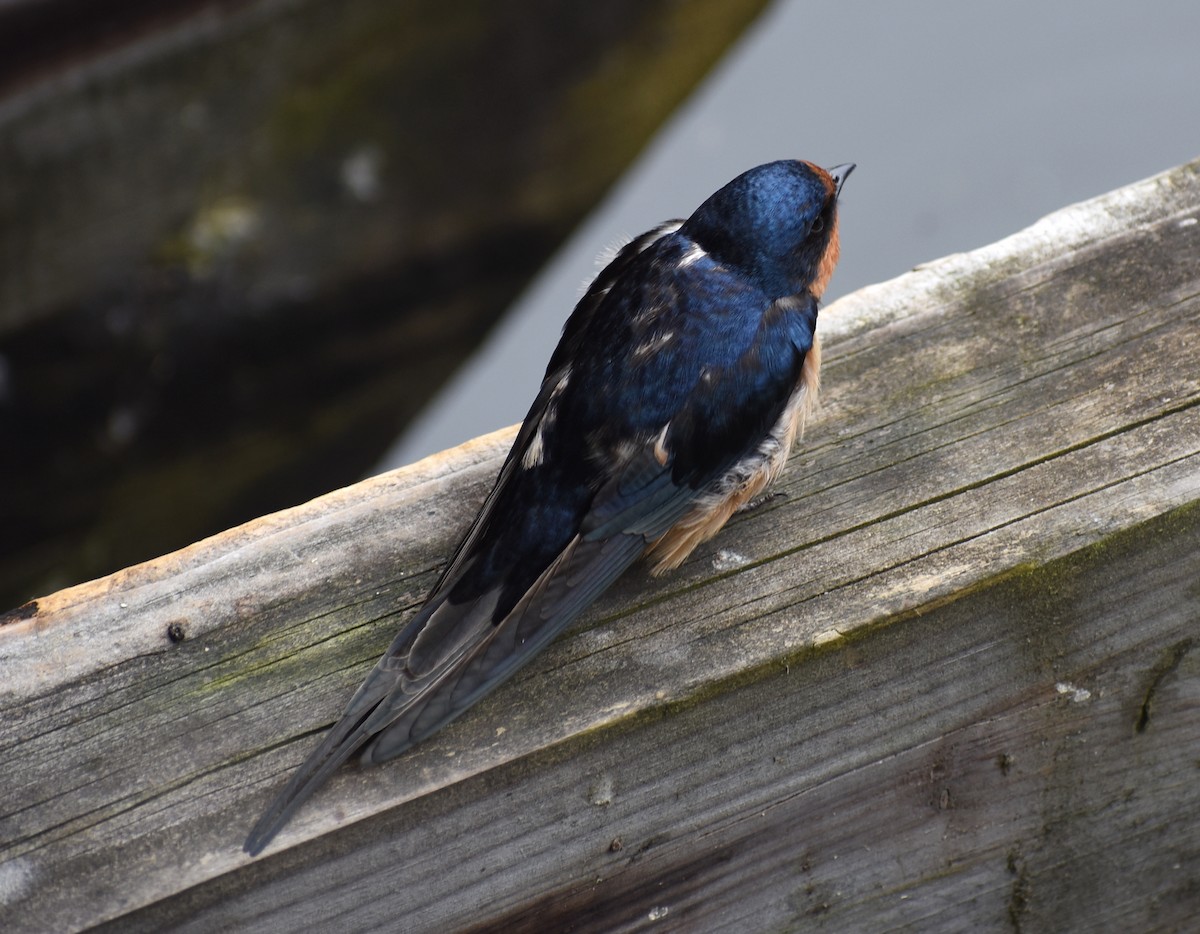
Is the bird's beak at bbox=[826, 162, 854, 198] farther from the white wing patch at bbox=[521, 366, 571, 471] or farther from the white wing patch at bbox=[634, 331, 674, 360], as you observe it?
the white wing patch at bbox=[521, 366, 571, 471]

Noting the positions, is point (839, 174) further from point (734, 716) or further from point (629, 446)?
point (734, 716)

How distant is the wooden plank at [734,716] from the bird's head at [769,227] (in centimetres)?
47

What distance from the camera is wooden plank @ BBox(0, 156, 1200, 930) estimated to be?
1422 millimetres

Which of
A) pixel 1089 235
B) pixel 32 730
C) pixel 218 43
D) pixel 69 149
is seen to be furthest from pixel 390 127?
pixel 32 730

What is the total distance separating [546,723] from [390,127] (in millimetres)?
3052

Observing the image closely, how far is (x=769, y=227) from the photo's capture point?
2.22m

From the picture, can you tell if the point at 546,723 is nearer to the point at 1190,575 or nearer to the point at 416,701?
the point at 416,701

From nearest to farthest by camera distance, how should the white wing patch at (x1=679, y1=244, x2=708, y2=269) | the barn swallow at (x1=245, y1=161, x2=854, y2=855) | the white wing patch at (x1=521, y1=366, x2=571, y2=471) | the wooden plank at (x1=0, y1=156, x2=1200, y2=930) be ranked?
the wooden plank at (x1=0, y1=156, x2=1200, y2=930) → the barn swallow at (x1=245, y1=161, x2=854, y2=855) → the white wing patch at (x1=521, y1=366, x2=571, y2=471) → the white wing patch at (x1=679, y1=244, x2=708, y2=269)

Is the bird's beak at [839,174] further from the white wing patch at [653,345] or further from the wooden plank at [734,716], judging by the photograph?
the wooden plank at [734,716]

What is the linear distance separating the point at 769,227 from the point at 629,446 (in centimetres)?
53

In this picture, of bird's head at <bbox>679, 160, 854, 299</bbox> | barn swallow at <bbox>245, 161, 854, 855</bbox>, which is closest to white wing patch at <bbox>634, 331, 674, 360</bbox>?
barn swallow at <bbox>245, 161, 854, 855</bbox>

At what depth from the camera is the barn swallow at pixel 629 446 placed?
1.56 metres

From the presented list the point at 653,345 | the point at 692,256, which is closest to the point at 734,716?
the point at 653,345

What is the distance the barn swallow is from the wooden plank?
43 millimetres
